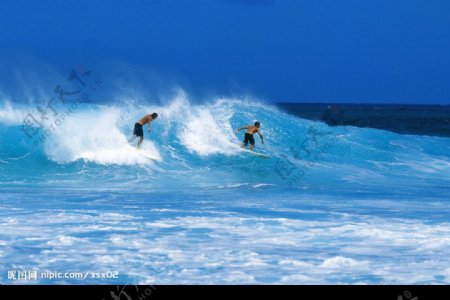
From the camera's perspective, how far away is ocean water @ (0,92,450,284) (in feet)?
19.4

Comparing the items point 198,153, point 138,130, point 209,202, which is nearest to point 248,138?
point 198,153

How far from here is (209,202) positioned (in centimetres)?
1016

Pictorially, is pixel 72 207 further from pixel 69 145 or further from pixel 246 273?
pixel 69 145

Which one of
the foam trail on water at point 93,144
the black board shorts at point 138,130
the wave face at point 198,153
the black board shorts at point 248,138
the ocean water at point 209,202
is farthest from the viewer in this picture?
the black board shorts at point 248,138

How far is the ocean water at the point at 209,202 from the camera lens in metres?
5.90

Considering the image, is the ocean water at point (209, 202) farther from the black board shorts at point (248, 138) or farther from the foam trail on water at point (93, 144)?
the black board shorts at point (248, 138)

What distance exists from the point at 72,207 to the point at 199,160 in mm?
7183

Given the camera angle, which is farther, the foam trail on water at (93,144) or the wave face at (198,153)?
the foam trail on water at (93,144)

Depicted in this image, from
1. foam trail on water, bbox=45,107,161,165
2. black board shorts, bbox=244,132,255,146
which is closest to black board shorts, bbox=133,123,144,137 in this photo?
foam trail on water, bbox=45,107,161,165

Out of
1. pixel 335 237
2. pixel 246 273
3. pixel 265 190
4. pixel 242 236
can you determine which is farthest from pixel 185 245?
pixel 265 190

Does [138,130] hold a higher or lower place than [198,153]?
higher

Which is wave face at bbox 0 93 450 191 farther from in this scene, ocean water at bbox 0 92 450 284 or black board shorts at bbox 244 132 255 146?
black board shorts at bbox 244 132 255 146

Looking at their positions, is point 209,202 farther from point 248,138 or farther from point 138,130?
point 248,138

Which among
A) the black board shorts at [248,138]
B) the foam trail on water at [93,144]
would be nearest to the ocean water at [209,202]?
the foam trail on water at [93,144]
